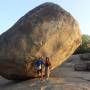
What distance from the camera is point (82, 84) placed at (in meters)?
15.6

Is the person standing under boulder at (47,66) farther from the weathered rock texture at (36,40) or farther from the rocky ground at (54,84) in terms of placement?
the rocky ground at (54,84)

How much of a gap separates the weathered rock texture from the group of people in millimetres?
236

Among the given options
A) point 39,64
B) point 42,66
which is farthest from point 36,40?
point 42,66

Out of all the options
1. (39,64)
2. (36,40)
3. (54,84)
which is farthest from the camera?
(36,40)

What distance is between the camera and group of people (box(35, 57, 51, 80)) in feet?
53.3

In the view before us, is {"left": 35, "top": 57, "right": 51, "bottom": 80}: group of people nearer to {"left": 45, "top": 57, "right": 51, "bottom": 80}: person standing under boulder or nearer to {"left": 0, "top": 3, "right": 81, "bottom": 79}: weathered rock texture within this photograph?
{"left": 45, "top": 57, "right": 51, "bottom": 80}: person standing under boulder

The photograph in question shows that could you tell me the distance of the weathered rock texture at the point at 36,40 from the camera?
53.1 ft

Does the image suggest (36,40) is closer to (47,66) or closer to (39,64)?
(39,64)

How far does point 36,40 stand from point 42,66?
4.49ft

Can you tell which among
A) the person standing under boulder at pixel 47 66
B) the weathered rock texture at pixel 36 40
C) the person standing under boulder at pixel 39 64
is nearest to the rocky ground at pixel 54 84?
the person standing under boulder at pixel 47 66

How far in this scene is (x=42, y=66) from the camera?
54.5 ft

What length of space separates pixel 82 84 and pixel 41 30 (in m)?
3.59

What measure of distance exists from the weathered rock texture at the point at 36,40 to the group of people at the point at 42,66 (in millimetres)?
236

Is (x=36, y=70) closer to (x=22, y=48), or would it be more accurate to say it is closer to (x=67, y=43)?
(x=22, y=48)
